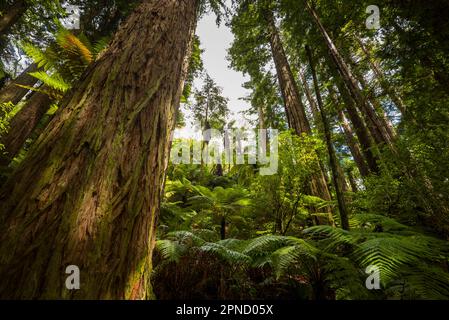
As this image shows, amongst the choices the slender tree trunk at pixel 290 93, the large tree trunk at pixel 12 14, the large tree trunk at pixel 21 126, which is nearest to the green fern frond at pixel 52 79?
the large tree trunk at pixel 21 126

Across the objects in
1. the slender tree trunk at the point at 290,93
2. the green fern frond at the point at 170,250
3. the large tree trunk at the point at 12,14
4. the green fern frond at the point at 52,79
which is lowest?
the green fern frond at the point at 170,250

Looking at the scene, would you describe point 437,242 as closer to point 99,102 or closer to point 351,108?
point 99,102

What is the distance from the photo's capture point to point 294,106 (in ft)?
18.4

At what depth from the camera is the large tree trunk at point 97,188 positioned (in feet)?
2.79

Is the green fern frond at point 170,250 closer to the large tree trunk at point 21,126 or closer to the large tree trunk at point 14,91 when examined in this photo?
the large tree trunk at point 21,126

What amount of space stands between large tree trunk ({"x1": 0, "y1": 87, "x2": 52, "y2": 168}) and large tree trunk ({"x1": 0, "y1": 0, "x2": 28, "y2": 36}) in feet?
11.1

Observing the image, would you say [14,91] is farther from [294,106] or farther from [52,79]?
[294,106]

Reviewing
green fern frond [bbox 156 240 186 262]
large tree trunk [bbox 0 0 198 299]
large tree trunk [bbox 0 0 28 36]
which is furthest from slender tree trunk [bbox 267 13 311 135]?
large tree trunk [bbox 0 0 28 36]

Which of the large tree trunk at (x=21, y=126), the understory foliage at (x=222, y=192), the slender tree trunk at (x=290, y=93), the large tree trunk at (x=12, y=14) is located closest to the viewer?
the understory foliage at (x=222, y=192)

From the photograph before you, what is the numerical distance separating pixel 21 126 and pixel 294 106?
21.2 ft

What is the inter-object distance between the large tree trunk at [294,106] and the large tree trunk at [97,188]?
340cm

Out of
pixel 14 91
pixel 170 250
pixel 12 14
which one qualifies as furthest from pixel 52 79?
pixel 14 91

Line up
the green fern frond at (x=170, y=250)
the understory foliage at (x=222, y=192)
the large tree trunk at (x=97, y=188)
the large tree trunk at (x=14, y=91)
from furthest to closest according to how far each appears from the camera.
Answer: the large tree trunk at (x=14, y=91) → the green fern frond at (x=170, y=250) → the understory foliage at (x=222, y=192) → the large tree trunk at (x=97, y=188)
